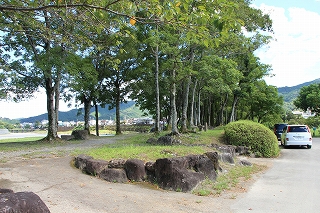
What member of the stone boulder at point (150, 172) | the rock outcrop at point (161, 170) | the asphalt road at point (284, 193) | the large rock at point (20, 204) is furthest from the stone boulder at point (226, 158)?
the large rock at point (20, 204)

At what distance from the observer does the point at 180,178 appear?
6203 millimetres

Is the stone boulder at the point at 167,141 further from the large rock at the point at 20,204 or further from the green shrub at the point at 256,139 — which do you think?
the large rock at the point at 20,204

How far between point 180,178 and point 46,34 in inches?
205

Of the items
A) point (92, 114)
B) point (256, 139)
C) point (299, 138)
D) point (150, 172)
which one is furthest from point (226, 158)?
point (92, 114)

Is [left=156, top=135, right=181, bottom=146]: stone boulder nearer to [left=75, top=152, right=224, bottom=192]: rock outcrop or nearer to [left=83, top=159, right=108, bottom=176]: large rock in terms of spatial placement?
[left=75, top=152, right=224, bottom=192]: rock outcrop

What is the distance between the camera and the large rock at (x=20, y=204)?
8.57 ft

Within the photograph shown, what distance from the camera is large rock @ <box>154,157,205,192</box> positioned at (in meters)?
6.16

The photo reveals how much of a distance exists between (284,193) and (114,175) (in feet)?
13.1

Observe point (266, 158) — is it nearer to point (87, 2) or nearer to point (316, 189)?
point (316, 189)

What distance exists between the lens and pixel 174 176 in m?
6.26

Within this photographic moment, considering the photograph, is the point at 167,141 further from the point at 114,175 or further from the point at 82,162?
the point at 114,175

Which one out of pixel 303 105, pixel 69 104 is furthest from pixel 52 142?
pixel 303 105

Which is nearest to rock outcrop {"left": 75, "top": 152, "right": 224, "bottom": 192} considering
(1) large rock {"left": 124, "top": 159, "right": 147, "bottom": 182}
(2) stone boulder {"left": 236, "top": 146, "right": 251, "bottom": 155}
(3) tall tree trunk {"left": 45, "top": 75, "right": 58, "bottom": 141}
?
(1) large rock {"left": 124, "top": 159, "right": 147, "bottom": 182}

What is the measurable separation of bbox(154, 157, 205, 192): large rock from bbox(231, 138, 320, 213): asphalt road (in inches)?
44.3
